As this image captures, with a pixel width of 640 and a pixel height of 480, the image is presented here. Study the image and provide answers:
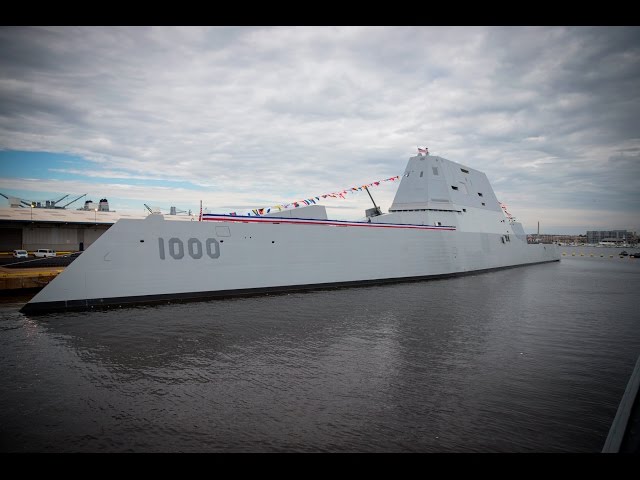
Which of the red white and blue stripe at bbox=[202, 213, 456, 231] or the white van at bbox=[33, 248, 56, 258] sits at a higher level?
the red white and blue stripe at bbox=[202, 213, 456, 231]

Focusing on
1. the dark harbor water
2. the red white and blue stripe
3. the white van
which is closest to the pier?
the dark harbor water

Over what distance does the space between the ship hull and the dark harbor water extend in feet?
3.01

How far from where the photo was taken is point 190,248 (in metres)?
11.4

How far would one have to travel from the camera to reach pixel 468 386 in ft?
17.0

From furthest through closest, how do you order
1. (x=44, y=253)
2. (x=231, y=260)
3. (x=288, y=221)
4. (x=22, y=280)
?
1. (x=44, y=253)
2. (x=288, y=221)
3. (x=231, y=260)
4. (x=22, y=280)

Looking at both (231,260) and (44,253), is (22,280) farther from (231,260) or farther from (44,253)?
(44,253)

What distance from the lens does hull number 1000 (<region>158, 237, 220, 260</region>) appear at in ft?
35.9

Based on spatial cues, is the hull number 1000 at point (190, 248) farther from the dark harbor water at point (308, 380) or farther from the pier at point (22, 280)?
the pier at point (22, 280)

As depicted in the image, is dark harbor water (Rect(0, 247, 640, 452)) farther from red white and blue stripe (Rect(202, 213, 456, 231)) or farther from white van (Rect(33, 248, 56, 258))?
white van (Rect(33, 248, 56, 258))

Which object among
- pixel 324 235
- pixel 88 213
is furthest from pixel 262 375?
pixel 88 213

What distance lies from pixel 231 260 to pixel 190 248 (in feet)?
4.62

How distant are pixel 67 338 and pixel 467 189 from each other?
2125cm

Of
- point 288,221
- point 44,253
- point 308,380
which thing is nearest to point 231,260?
point 288,221
